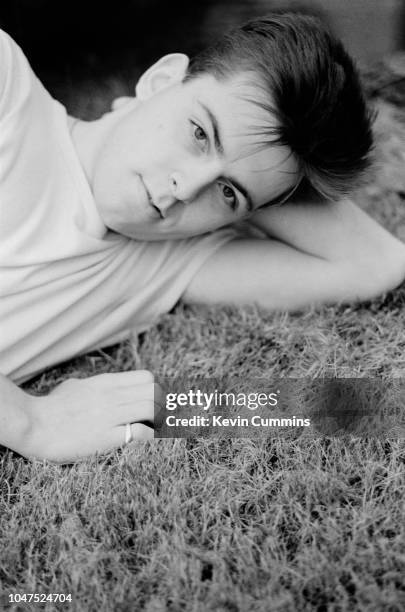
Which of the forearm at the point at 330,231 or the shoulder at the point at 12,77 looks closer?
the shoulder at the point at 12,77

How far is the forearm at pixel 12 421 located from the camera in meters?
1.03

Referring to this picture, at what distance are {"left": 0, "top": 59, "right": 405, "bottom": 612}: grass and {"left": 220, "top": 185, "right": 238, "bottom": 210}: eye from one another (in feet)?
0.95

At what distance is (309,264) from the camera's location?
4.45 feet

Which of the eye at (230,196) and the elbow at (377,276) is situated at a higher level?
the eye at (230,196)

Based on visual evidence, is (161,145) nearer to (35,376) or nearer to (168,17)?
(35,376)

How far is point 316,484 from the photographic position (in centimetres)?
95

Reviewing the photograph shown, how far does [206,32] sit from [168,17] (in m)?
0.14

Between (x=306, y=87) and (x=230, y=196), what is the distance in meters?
0.22

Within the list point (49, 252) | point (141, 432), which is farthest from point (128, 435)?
point (49, 252)

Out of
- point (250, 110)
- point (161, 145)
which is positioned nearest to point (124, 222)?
point (161, 145)

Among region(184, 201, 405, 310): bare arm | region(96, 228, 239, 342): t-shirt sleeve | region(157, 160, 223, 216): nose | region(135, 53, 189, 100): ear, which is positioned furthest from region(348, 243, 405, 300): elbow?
region(135, 53, 189, 100): ear

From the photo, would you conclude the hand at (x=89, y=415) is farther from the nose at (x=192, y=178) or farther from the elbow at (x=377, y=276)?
the elbow at (x=377, y=276)

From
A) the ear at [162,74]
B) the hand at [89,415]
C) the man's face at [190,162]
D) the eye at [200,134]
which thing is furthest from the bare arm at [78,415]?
the ear at [162,74]

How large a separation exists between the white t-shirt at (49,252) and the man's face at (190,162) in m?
0.07
